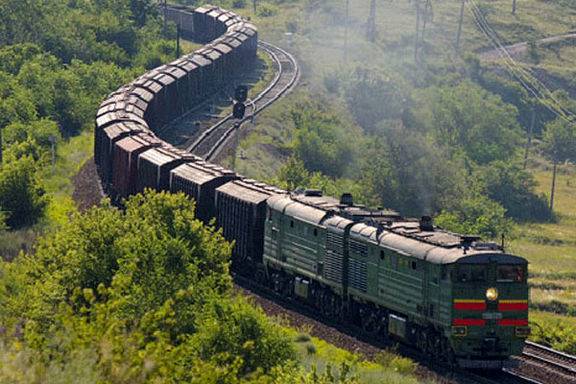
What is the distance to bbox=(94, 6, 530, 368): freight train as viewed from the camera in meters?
33.7

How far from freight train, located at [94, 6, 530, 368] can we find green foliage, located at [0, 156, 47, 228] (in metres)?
4.08

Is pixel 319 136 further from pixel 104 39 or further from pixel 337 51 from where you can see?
pixel 337 51

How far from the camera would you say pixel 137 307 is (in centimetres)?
3009

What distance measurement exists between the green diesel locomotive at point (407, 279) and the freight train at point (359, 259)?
1.1 inches

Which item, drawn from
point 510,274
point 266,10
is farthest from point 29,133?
point 266,10

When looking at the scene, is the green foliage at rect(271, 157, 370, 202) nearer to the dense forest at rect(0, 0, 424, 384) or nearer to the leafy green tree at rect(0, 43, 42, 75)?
the dense forest at rect(0, 0, 424, 384)

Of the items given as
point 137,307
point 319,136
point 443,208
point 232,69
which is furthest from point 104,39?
point 137,307

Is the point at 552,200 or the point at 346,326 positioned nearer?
the point at 346,326

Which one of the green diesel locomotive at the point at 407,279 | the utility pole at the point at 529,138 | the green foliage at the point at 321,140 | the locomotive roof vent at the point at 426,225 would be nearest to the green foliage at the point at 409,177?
the green foliage at the point at 321,140

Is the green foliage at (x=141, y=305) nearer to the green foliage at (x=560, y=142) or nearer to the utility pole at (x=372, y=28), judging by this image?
the green foliage at (x=560, y=142)

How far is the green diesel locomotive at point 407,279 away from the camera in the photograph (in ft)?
110

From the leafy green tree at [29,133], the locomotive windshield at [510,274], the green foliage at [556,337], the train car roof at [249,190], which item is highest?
the locomotive windshield at [510,274]

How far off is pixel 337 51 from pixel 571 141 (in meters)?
29.1

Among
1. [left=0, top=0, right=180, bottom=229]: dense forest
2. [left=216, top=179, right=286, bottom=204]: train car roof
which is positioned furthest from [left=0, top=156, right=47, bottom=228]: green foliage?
[left=216, top=179, right=286, bottom=204]: train car roof
